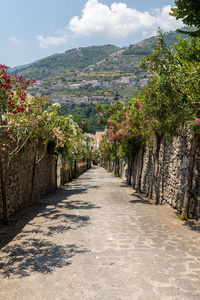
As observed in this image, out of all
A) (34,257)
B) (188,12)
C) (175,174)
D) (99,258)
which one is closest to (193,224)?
(175,174)

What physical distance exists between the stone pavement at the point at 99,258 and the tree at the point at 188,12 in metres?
5.75

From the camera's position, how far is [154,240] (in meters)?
6.57

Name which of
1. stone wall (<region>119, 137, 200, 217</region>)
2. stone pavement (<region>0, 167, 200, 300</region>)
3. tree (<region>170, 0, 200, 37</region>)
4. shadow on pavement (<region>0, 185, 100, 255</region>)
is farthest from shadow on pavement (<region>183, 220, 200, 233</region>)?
tree (<region>170, 0, 200, 37</region>)

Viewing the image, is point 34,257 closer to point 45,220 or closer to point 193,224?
point 45,220

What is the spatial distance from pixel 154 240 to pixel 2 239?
3966 millimetres

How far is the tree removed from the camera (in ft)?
19.8

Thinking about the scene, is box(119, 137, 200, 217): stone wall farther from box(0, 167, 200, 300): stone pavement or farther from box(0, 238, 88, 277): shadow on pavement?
box(0, 238, 88, 277): shadow on pavement

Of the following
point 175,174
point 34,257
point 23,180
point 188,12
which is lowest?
point 34,257

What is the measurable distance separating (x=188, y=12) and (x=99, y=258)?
6244mm

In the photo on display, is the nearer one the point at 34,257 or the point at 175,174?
the point at 34,257

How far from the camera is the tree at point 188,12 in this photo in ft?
19.8

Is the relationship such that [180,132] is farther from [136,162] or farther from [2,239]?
[136,162]

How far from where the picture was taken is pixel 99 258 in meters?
5.29

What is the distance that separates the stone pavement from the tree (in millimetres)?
5746
